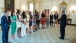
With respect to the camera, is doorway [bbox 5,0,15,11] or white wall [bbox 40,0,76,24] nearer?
doorway [bbox 5,0,15,11]

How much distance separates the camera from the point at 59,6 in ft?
59.4

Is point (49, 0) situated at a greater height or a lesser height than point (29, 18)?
greater

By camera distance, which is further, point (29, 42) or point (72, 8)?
point (72, 8)

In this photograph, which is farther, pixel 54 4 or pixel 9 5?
pixel 54 4

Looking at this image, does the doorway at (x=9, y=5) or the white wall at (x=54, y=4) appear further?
the white wall at (x=54, y=4)

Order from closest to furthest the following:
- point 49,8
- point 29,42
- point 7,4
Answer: point 29,42 < point 7,4 < point 49,8

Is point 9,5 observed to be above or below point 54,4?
below

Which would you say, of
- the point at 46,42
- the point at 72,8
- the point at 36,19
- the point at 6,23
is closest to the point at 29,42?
the point at 46,42

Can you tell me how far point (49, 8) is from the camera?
1888 cm

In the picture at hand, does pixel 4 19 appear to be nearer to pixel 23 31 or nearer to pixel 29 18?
pixel 23 31

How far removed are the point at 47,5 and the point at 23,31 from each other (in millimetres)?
11479

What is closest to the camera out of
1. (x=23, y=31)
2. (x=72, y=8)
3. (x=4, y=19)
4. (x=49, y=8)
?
(x=4, y=19)

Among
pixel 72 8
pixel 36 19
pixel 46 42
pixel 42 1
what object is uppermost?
pixel 42 1

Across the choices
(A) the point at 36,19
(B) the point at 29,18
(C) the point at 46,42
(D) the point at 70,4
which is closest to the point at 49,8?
(D) the point at 70,4
